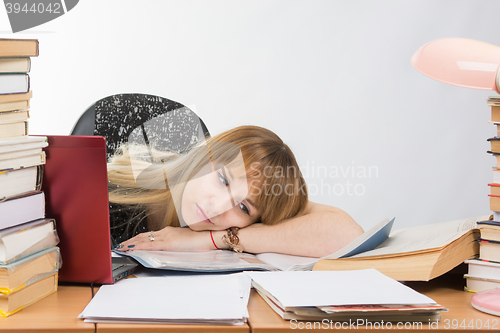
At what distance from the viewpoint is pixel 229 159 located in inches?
47.7

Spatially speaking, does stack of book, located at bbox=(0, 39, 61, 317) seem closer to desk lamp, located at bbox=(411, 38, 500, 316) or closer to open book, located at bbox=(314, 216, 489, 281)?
open book, located at bbox=(314, 216, 489, 281)

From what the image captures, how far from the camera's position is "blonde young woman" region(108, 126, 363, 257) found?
3.61 ft

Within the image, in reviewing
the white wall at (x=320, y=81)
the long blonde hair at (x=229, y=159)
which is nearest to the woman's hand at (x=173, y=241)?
the long blonde hair at (x=229, y=159)

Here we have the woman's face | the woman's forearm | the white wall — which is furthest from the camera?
the white wall

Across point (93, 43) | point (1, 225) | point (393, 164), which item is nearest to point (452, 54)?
point (1, 225)

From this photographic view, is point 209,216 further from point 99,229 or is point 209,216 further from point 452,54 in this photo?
point 452,54

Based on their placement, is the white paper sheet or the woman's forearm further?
the woman's forearm

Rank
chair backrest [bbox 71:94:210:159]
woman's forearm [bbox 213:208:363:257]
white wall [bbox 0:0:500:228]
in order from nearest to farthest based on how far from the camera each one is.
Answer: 1. woman's forearm [bbox 213:208:363:257]
2. chair backrest [bbox 71:94:210:159]
3. white wall [bbox 0:0:500:228]

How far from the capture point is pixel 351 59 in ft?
8.32

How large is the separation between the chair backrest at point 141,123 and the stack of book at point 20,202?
2.04 ft

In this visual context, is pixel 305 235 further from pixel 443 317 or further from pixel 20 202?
pixel 20 202

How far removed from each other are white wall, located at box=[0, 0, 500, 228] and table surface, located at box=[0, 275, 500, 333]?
6.13ft

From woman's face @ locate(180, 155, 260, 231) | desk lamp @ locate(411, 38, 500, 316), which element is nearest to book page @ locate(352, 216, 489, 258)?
desk lamp @ locate(411, 38, 500, 316)

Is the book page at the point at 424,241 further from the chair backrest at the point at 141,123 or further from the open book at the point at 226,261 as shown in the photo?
the chair backrest at the point at 141,123
